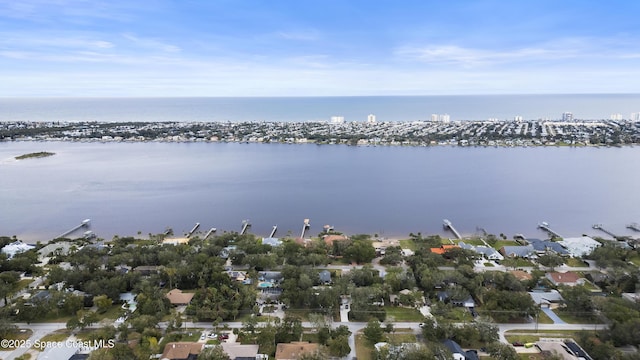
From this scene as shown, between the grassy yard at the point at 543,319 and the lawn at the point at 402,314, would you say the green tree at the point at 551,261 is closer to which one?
the grassy yard at the point at 543,319

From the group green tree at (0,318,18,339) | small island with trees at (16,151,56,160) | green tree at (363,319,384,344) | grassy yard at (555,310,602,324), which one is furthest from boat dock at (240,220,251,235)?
small island with trees at (16,151,56,160)

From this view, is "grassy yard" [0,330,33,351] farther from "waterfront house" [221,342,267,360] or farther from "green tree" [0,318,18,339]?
"waterfront house" [221,342,267,360]

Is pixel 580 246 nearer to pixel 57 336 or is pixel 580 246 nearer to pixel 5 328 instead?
pixel 57 336

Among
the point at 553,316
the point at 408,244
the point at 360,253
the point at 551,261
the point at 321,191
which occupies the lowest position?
the point at 553,316

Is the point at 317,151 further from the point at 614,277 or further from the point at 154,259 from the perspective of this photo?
the point at 614,277

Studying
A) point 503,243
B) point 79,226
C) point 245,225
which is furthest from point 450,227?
point 79,226

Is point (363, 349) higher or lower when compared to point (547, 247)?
lower
